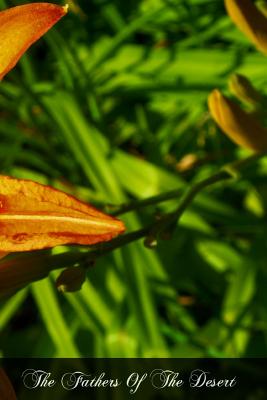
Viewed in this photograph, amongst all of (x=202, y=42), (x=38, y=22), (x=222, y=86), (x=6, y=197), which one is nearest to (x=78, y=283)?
(x=6, y=197)

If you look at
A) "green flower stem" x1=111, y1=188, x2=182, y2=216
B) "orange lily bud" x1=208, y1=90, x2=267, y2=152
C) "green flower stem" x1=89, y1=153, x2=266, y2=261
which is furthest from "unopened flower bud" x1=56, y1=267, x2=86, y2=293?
"orange lily bud" x1=208, y1=90, x2=267, y2=152

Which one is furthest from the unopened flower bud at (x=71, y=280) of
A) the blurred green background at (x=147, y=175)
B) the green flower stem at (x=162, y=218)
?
the blurred green background at (x=147, y=175)

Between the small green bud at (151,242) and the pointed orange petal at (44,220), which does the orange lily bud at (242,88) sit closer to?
the small green bud at (151,242)

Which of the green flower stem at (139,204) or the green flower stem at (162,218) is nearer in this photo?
the green flower stem at (162,218)

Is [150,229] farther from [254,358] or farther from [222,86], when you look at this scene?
[254,358]

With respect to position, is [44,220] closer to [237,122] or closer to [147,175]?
[237,122]
